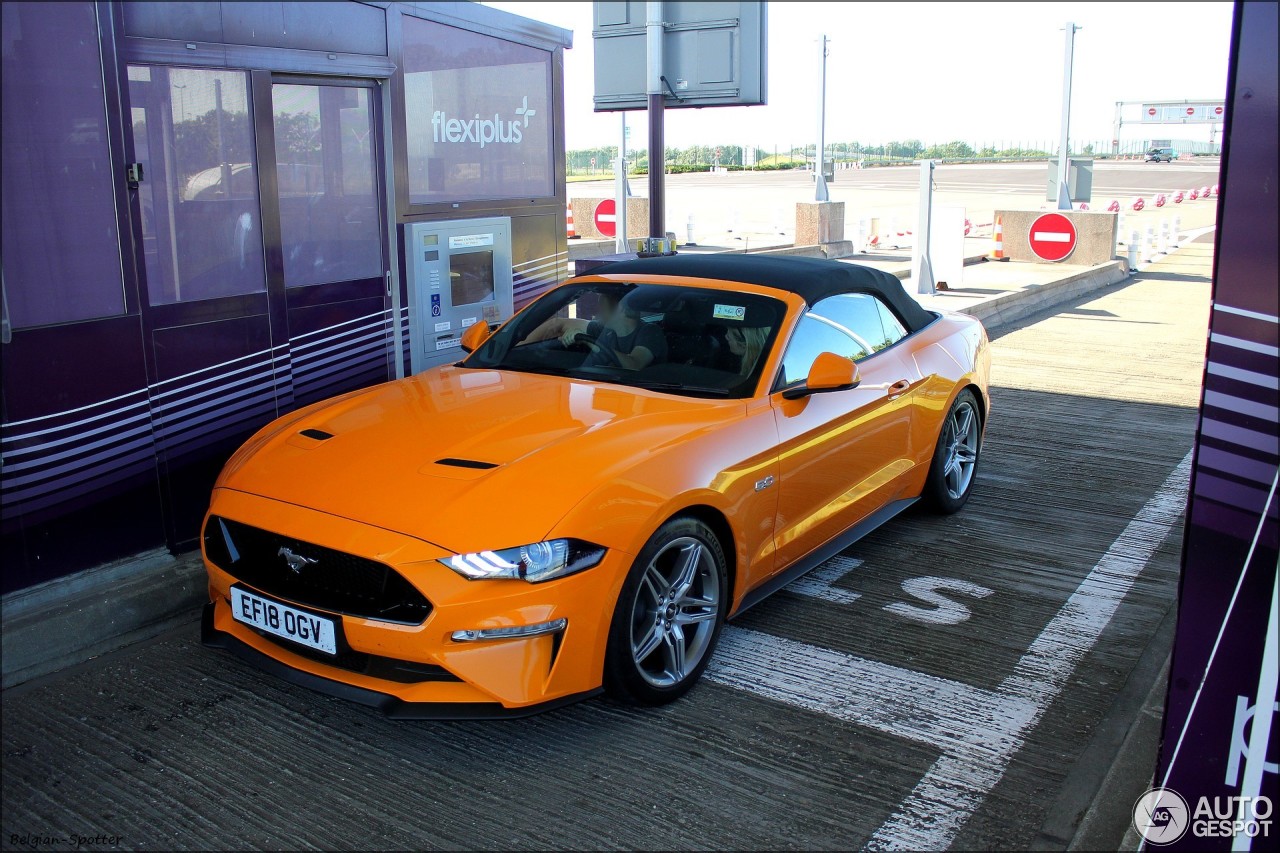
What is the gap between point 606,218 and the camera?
23797 mm

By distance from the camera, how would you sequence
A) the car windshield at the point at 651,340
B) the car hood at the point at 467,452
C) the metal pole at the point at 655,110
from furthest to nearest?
the metal pole at the point at 655,110 → the car windshield at the point at 651,340 → the car hood at the point at 467,452

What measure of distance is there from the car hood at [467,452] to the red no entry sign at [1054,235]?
16636mm

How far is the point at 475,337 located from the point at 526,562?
2.22 m

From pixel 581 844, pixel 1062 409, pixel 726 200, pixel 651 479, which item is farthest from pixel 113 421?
pixel 726 200

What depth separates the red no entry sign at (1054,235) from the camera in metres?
19.3

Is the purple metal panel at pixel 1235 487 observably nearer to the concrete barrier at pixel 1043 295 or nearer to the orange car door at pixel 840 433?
the orange car door at pixel 840 433

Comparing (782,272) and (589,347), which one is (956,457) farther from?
(589,347)

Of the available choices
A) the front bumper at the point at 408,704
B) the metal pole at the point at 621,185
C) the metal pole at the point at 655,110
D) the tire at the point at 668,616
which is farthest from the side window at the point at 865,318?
the metal pole at the point at 621,185

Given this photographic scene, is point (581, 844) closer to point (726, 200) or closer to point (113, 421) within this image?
point (113, 421)

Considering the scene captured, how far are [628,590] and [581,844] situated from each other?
33.1 inches

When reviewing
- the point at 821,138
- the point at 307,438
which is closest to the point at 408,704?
the point at 307,438

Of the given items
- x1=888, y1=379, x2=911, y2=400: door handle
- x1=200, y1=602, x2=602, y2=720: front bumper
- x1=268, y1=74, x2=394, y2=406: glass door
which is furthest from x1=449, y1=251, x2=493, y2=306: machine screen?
x1=200, y1=602, x2=602, y2=720: front bumper

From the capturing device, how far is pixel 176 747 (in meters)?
3.78

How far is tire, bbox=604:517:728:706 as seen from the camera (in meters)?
3.78
